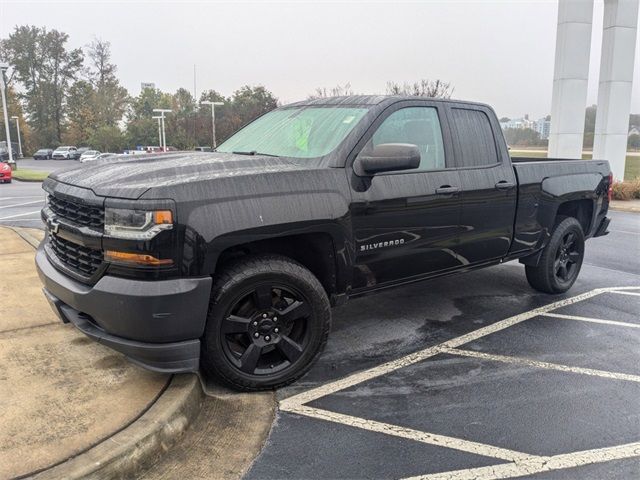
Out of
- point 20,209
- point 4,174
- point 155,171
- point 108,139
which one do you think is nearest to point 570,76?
point 20,209

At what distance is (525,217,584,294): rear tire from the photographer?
575 cm

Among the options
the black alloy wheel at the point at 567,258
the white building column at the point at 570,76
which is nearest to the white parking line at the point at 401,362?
the black alloy wheel at the point at 567,258

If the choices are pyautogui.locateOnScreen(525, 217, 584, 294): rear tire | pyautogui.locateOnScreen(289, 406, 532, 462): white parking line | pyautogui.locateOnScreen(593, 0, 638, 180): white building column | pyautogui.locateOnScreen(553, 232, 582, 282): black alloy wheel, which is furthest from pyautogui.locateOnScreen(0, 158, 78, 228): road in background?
pyautogui.locateOnScreen(593, 0, 638, 180): white building column

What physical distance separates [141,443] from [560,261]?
485cm

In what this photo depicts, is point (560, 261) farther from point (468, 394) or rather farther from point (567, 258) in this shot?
point (468, 394)

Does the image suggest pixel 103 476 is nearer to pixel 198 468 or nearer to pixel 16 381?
pixel 198 468

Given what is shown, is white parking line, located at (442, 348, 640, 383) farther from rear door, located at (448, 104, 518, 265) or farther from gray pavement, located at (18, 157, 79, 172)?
gray pavement, located at (18, 157, 79, 172)

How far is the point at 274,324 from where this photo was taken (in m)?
3.55

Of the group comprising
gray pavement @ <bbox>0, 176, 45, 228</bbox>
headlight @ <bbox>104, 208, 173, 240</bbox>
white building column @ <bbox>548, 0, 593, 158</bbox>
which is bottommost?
gray pavement @ <bbox>0, 176, 45, 228</bbox>

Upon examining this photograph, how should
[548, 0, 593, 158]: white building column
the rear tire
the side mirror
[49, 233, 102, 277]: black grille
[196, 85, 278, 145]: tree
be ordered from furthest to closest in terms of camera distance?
[196, 85, 278, 145]: tree < [548, 0, 593, 158]: white building column < the rear tire < the side mirror < [49, 233, 102, 277]: black grille

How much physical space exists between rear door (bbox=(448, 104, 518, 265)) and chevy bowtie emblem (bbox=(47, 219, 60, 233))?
Answer: 3063 millimetres

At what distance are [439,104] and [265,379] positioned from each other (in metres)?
2.71

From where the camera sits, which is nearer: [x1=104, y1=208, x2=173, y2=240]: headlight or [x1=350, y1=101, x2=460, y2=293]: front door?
[x1=104, y1=208, x2=173, y2=240]: headlight

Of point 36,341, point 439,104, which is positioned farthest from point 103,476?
point 439,104
